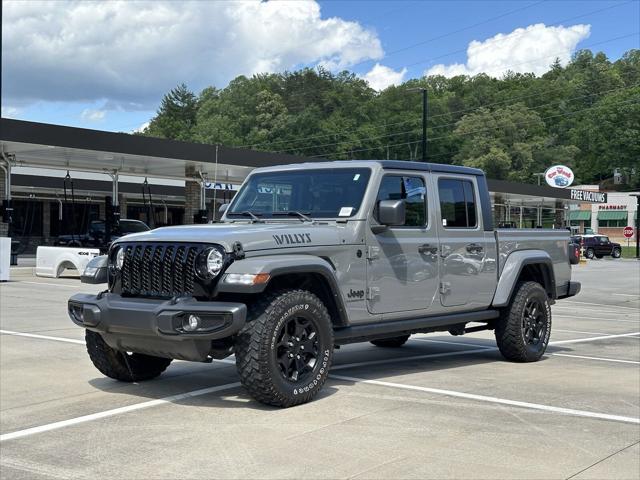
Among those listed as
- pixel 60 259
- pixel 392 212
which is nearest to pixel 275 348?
pixel 392 212

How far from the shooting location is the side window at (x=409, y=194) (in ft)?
23.2

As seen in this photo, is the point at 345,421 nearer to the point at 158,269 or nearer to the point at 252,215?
the point at 158,269

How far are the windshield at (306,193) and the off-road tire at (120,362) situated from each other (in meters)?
1.66

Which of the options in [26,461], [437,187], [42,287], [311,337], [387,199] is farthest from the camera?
[42,287]

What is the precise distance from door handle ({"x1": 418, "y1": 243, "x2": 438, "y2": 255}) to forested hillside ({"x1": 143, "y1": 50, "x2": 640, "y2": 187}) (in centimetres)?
9504

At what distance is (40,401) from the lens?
6.38m

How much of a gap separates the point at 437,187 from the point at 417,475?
3922 millimetres

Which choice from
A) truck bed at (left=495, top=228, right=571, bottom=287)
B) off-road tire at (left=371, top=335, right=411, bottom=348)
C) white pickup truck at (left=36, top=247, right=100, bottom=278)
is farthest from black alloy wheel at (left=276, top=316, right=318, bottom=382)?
white pickup truck at (left=36, top=247, right=100, bottom=278)

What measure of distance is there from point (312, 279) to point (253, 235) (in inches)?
28.8

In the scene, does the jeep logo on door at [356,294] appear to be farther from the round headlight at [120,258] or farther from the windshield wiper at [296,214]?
the round headlight at [120,258]

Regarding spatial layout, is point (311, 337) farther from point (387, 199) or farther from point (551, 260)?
point (551, 260)

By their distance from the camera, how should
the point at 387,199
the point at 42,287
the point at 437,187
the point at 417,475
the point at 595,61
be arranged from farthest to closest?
the point at 595,61, the point at 42,287, the point at 437,187, the point at 387,199, the point at 417,475

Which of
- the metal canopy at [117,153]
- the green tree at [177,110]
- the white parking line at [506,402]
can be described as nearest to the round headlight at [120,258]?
the white parking line at [506,402]

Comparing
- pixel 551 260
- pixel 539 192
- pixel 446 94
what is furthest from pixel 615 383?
pixel 446 94
